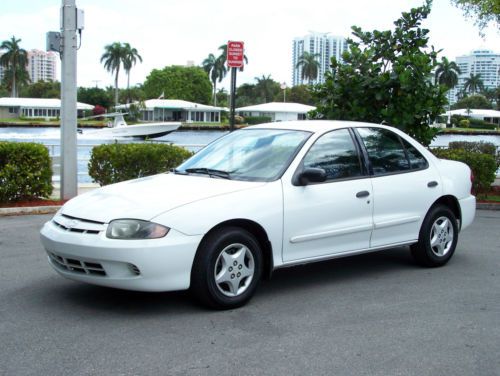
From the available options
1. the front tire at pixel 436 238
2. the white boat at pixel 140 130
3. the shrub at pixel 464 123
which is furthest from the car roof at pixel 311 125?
the shrub at pixel 464 123

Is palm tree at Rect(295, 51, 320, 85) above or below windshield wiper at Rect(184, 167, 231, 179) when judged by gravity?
above

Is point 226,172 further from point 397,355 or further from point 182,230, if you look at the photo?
point 397,355

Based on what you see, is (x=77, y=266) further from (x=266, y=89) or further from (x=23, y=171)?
(x=266, y=89)

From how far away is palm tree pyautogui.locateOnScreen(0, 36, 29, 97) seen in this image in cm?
10750

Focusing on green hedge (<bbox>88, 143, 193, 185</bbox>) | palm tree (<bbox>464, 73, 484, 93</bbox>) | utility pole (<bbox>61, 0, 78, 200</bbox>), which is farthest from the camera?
palm tree (<bbox>464, 73, 484, 93</bbox>)

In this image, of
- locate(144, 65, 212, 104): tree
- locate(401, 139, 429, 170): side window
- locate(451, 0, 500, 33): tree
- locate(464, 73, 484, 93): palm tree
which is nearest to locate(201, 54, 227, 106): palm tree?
locate(144, 65, 212, 104): tree

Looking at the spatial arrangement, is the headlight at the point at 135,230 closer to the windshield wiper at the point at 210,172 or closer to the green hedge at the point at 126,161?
the windshield wiper at the point at 210,172

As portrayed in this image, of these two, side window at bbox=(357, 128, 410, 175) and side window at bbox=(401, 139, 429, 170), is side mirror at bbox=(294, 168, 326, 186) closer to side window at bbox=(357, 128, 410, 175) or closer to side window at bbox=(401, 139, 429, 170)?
side window at bbox=(357, 128, 410, 175)

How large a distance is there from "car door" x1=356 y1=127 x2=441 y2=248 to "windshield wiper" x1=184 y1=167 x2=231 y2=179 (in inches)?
59.6

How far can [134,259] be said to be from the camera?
5.02 m

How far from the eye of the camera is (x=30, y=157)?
11.2 meters

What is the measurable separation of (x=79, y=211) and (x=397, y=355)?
9.02 feet

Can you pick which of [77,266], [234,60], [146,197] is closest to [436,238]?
[146,197]

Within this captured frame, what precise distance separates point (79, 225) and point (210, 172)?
1403 mm
